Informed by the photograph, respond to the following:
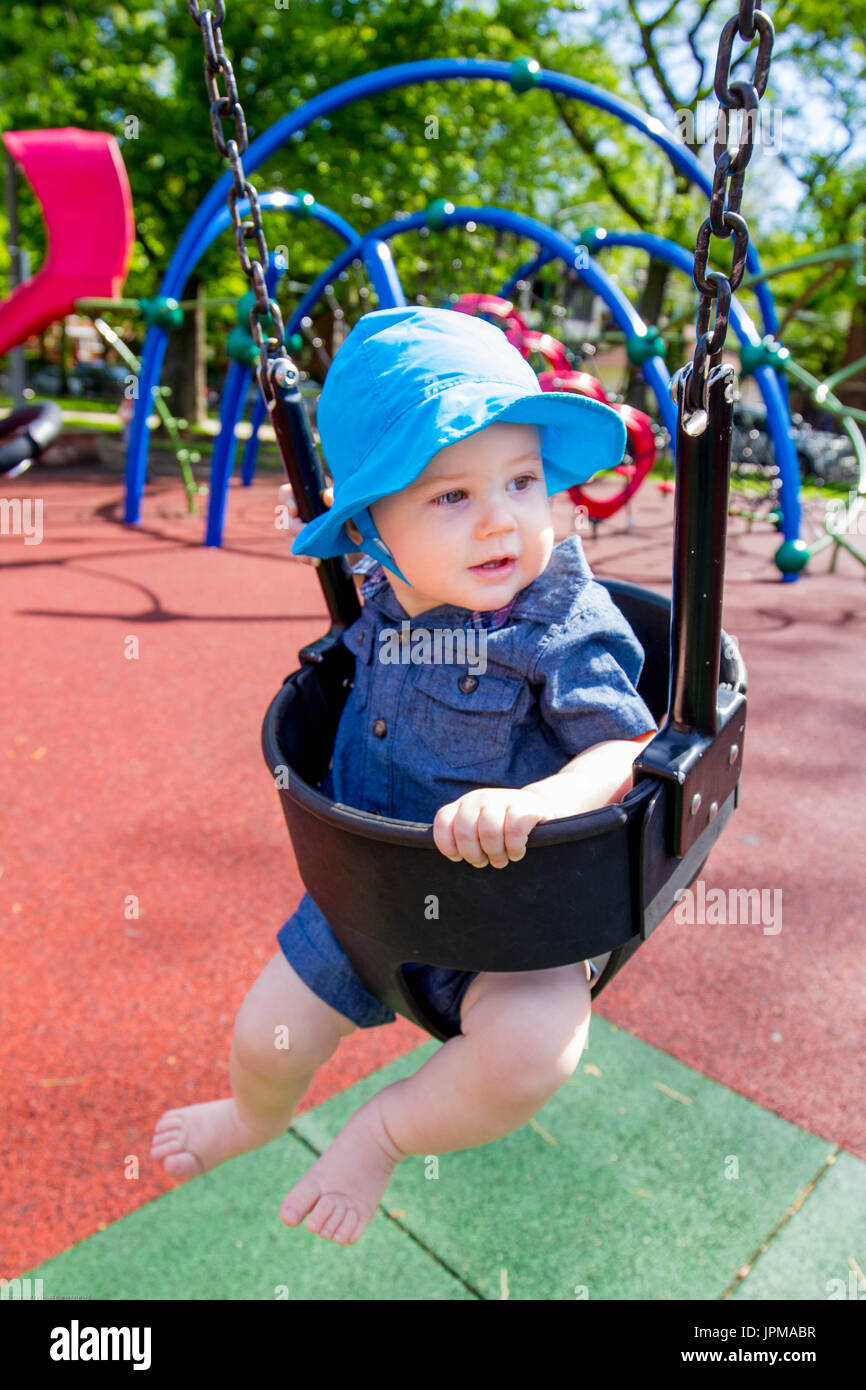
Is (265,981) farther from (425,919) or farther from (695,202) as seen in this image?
(695,202)

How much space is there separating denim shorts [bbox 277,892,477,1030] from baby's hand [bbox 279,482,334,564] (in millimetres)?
477

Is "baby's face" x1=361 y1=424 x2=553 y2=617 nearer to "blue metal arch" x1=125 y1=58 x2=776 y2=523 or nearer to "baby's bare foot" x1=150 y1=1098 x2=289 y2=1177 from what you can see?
"baby's bare foot" x1=150 y1=1098 x2=289 y2=1177

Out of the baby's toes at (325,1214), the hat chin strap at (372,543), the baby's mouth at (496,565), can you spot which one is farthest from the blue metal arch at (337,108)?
the baby's toes at (325,1214)

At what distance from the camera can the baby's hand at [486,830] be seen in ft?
3.03

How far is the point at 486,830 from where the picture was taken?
36.3 inches

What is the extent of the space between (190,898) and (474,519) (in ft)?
6.15

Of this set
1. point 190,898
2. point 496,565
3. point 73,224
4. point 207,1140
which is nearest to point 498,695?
point 496,565

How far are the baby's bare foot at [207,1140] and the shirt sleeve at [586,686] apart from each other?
765 millimetres

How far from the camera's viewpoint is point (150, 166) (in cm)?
→ 1162

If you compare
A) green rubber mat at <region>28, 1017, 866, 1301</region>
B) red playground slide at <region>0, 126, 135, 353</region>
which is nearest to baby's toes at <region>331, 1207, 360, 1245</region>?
green rubber mat at <region>28, 1017, 866, 1301</region>

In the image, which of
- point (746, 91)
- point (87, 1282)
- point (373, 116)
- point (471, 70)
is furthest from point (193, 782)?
point (373, 116)
